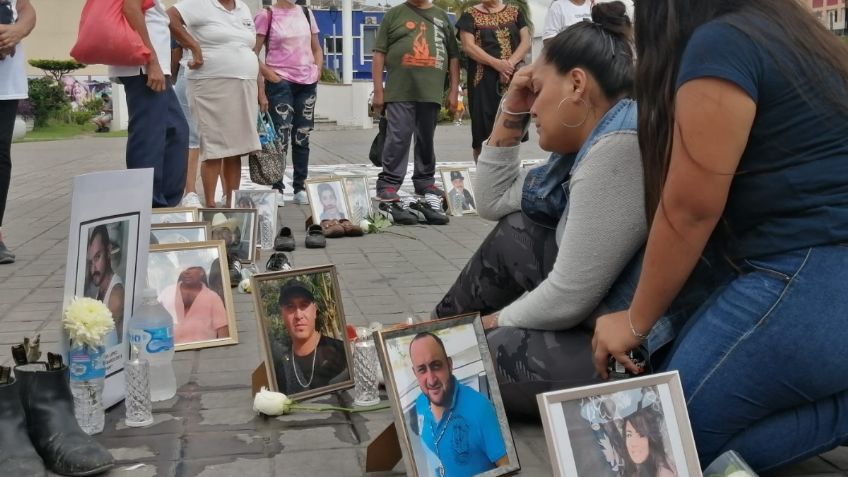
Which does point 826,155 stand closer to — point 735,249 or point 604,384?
point 735,249

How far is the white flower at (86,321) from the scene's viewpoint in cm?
305

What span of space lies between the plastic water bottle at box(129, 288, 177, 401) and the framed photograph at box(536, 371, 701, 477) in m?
1.56

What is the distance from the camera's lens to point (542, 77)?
10.5 ft

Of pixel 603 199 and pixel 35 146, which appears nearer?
pixel 603 199

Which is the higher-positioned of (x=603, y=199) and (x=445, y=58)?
(x=603, y=199)

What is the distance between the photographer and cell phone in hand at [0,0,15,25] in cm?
591

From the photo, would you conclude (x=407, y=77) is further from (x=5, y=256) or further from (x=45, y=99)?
(x=45, y=99)

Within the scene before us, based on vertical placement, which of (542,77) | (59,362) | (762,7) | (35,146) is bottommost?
(35,146)

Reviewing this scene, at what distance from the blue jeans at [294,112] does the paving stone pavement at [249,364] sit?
0.49m

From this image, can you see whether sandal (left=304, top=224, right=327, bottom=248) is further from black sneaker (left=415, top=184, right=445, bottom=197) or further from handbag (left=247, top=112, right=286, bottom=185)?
black sneaker (left=415, top=184, right=445, bottom=197)

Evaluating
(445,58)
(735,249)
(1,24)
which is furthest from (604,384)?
(445,58)

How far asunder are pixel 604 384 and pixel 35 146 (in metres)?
18.2

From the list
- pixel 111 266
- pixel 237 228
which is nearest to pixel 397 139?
pixel 237 228

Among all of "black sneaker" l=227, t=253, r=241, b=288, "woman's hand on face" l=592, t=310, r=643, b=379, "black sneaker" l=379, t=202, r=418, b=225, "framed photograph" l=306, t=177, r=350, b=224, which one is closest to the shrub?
"black sneaker" l=379, t=202, r=418, b=225
